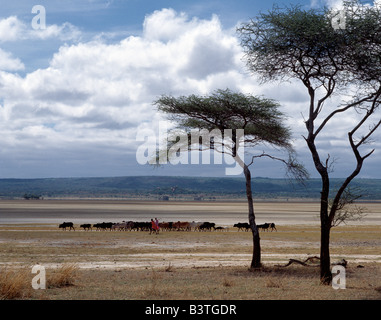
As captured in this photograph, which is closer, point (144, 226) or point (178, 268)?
point (178, 268)

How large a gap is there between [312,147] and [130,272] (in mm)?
8180

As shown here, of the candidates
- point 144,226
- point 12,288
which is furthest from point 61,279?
point 144,226

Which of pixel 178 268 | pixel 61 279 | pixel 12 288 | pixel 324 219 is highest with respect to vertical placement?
pixel 324 219

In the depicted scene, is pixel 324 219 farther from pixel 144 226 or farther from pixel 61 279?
pixel 144 226

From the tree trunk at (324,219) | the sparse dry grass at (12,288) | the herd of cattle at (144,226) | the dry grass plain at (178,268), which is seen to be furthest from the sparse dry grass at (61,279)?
the herd of cattle at (144,226)

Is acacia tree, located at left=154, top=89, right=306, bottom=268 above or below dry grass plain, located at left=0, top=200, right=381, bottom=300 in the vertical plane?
above

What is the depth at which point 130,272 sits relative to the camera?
67.5 feet

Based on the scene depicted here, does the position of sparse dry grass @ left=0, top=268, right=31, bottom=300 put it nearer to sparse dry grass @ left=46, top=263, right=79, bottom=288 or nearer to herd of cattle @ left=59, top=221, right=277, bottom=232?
sparse dry grass @ left=46, top=263, right=79, bottom=288

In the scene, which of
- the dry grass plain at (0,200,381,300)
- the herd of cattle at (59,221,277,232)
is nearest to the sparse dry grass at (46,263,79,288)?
the dry grass plain at (0,200,381,300)

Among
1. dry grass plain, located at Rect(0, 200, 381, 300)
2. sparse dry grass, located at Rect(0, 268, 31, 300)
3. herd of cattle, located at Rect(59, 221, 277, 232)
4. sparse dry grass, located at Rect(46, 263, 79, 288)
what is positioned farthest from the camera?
herd of cattle, located at Rect(59, 221, 277, 232)

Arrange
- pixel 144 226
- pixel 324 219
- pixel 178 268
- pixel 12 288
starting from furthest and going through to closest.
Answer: pixel 144 226, pixel 178 268, pixel 324 219, pixel 12 288
